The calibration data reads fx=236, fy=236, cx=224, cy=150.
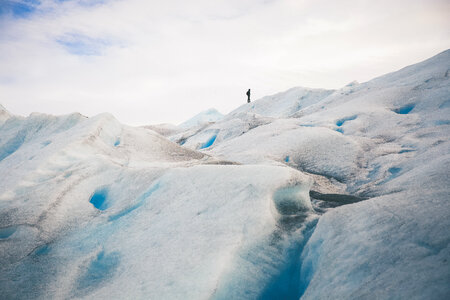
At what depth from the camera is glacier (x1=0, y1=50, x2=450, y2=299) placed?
2014mm

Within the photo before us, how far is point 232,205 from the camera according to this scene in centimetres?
306

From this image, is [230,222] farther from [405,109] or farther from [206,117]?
[206,117]

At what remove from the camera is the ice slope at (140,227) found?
2.47 m

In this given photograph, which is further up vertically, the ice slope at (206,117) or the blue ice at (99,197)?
the ice slope at (206,117)

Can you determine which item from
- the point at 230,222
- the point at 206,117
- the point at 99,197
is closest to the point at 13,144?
the point at 99,197

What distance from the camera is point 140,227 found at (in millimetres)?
3301

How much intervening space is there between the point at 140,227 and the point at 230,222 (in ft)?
4.46

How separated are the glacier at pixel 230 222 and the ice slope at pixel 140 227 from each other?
16 millimetres

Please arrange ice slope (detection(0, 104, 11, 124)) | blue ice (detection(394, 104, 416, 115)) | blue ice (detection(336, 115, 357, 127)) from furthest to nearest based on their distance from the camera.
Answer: ice slope (detection(0, 104, 11, 124))
blue ice (detection(336, 115, 357, 127))
blue ice (detection(394, 104, 416, 115))

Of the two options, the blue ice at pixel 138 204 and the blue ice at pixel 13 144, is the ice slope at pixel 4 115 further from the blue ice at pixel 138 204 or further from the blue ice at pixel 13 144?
the blue ice at pixel 138 204

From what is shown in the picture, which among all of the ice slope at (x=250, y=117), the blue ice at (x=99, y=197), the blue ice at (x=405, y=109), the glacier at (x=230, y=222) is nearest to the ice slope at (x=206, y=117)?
the ice slope at (x=250, y=117)

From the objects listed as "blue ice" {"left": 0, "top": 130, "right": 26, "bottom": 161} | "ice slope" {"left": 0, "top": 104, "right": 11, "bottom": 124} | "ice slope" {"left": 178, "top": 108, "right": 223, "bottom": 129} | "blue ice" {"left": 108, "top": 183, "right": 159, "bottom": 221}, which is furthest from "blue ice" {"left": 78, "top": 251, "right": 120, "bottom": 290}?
"ice slope" {"left": 178, "top": 108, "right": 223, "bottom": 129}

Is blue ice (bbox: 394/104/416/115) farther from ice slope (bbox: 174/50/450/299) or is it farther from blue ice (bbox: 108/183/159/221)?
blue ice (bbox: 108/183/159/221)

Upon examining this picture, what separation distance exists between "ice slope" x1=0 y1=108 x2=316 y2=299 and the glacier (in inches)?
0.6
